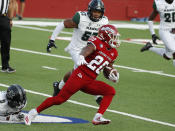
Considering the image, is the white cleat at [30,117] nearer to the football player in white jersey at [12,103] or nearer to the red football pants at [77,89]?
the red football pants at [77,89]

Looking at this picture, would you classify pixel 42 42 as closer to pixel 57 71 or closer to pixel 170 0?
pixel 57 71

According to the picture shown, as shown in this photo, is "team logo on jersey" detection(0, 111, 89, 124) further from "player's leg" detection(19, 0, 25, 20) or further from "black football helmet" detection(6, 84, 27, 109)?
"player's leg" detection(19, 0, 25, 20)

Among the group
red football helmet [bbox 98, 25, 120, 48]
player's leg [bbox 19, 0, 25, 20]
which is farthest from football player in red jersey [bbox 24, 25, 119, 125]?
player's leg [bbox 19, 0, 25, 20]

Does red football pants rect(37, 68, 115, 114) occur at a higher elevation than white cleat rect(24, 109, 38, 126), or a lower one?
higher

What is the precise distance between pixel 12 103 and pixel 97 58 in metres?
1.24

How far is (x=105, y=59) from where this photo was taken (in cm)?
708

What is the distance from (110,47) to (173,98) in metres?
2.64

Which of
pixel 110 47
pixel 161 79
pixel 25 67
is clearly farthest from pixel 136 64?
pixel 110 47

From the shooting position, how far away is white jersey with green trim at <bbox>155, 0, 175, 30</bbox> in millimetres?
10962

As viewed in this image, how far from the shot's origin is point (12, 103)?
7.11 m

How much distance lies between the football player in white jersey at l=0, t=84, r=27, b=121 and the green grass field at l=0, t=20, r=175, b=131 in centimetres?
21

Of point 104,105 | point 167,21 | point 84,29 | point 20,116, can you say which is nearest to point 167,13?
point 167,21

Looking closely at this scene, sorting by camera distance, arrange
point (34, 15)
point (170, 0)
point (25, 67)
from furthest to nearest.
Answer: point (34, 15) → point (25, 67) → point (170, 0)

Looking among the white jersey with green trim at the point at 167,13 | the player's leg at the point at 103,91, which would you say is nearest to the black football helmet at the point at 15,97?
the player's leg at the point at 103,91
